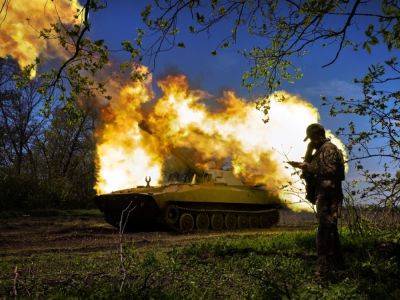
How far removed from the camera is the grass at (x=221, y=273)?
650cm

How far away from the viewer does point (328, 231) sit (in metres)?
7.73

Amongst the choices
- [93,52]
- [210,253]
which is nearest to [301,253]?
[210,253]

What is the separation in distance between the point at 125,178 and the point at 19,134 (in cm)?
1682

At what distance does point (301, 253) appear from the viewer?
1023cm

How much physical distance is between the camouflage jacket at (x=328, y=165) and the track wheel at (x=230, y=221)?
13.3 metres

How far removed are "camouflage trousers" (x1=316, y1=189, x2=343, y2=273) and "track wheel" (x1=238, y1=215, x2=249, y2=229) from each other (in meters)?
13.9

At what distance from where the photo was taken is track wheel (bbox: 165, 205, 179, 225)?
1856 cm

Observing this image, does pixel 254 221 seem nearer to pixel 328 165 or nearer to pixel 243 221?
pixel 243 221

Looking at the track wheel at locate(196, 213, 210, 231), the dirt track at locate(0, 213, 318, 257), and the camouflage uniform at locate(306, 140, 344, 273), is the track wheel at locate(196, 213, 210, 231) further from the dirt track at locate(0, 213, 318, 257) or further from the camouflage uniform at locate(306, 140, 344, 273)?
the camouflage uniform at locate(306, 140, 344, 273)

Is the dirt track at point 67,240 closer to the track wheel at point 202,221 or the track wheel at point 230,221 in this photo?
the track wheel at point 202,221

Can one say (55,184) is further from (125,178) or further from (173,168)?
(173,168)

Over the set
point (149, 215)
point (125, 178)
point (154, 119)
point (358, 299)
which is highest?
point (154, 119)

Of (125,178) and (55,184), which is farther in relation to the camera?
(55,184)

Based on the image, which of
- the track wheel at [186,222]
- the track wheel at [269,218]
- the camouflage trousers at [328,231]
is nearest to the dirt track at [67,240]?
the track wheel at [186,222]
